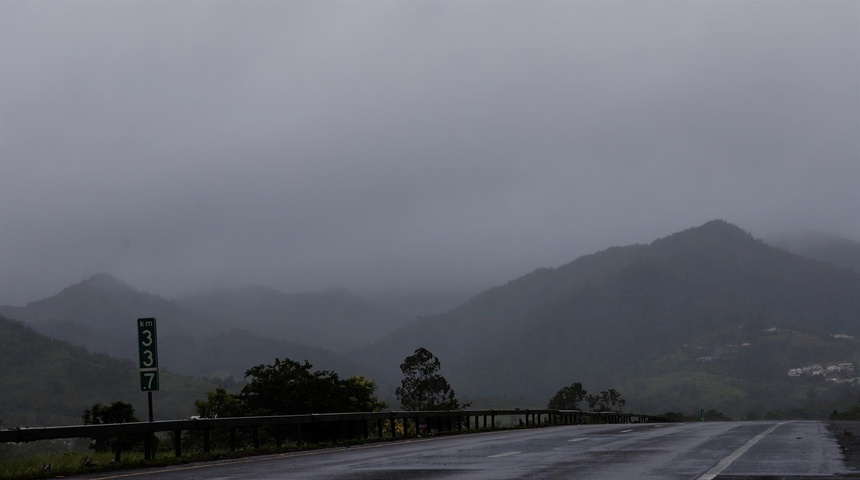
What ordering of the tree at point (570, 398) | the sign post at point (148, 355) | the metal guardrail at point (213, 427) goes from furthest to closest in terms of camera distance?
the tree at point (570, 398) < the sign post at point (148, 355) < the metal guardrail at point (213, 427)

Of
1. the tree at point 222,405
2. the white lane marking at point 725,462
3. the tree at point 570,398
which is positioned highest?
the tree at point 222,405

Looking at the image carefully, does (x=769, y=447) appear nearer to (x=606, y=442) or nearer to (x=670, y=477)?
(x=606, y=442)

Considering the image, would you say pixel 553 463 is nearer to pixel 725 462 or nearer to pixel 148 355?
pixel 725 462

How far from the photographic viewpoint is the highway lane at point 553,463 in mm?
17562

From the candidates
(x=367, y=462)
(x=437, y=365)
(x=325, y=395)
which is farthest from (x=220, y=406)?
(x=367, y=462)

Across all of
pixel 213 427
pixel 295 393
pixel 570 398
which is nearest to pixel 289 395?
pixel 295 393

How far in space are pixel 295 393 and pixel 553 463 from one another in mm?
57070

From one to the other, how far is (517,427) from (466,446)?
912 inches

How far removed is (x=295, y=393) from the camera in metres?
75.7

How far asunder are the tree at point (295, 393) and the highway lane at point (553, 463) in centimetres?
4856

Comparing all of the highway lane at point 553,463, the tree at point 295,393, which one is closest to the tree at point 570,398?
the tree at point 295,393

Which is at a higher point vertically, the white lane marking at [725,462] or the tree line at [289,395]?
the tree line at [289,395]

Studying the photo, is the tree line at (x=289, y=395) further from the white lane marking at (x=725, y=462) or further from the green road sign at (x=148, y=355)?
the white lane marking at (x=725, y=462)

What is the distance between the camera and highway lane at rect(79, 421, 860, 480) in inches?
691
